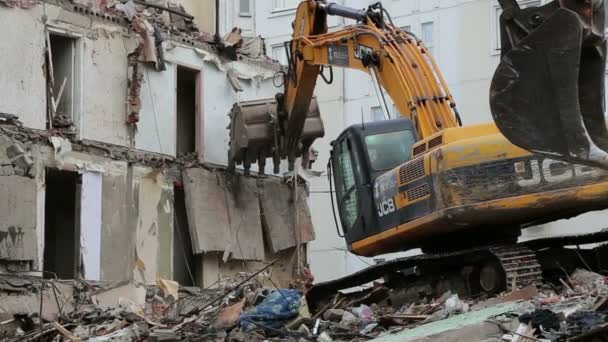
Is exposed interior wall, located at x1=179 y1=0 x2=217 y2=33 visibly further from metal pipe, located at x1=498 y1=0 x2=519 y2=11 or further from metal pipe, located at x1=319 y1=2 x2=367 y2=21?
metal pipe, located at x1=498 y1=0 x2=519 y2=11

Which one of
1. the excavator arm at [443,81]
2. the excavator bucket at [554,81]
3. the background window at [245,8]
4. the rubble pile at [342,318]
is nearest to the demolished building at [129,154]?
the excavator arm at [443,81]

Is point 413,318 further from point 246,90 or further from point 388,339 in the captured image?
point 246,90

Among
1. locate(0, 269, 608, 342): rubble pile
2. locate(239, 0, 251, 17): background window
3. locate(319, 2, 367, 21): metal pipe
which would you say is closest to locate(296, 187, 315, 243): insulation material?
locate(0, 269, 608, 342): rubble pile

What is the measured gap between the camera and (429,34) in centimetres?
3653

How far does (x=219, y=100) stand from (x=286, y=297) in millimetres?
10317

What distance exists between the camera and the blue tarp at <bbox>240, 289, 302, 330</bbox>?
1444 cm

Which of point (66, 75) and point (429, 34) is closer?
point (66, 75)

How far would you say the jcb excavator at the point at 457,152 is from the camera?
7355 mm

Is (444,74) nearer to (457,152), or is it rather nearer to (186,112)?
(186,112)

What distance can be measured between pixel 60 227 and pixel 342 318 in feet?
34.4

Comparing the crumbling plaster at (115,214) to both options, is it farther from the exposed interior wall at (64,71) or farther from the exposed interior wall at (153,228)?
the exposed interior wall at (64,71)

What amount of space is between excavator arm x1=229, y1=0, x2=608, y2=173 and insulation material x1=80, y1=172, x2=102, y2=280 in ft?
10.6

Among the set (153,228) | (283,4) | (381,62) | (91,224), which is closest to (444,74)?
(283,4)

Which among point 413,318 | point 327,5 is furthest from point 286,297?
point 327,5
